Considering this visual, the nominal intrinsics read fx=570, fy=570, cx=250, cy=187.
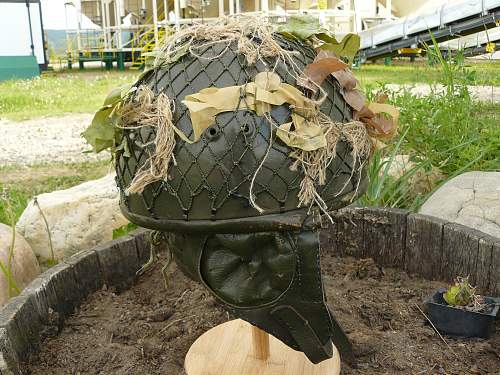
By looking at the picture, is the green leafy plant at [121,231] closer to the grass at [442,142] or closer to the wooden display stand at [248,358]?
the wooden display stand at [248,358]

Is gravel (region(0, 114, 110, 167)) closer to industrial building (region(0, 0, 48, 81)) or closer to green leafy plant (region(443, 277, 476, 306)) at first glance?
green leafy plant (region(443, 277, 476, 306))

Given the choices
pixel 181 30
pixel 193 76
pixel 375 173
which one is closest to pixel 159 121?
pixel 193 76

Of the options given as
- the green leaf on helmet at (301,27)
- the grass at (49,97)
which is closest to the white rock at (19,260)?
the green leaf on helmet at (301,27)

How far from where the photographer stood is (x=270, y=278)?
1538 millimetres

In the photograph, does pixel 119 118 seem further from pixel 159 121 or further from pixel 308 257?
pixel 308 257

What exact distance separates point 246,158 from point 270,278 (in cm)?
35

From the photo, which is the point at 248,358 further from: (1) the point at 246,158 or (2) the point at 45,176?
(2) the point at 45,176

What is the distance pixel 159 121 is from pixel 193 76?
0.15 m

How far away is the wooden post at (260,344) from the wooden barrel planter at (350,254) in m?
0.77

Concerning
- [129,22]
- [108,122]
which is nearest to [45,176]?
[108,122]

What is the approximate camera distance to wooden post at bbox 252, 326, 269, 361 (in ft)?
Result: 6.23

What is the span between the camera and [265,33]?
5.14ft

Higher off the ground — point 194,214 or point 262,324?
point 194,214

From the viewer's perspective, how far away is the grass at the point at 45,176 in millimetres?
4840
